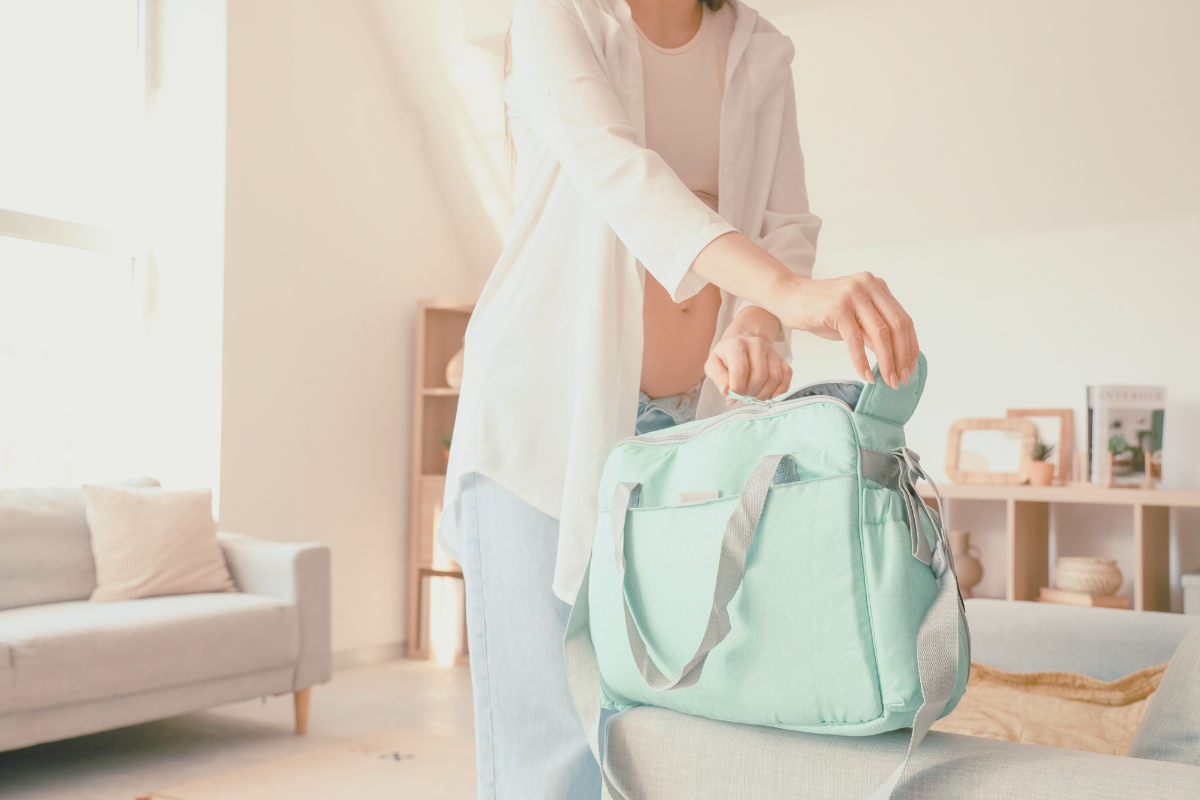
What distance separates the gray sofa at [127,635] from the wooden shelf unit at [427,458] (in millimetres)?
1123

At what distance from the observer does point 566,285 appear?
92 centimetres

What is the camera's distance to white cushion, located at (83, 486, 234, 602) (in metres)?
3.30

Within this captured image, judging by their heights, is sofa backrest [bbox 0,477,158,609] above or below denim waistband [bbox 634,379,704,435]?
below

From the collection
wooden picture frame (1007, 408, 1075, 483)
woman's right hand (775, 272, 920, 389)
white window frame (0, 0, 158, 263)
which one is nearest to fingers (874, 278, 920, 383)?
woman's right hand (775, 272, 920, 389)

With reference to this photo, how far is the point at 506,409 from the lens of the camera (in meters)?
0.89

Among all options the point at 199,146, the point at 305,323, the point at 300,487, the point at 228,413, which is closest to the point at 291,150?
the point at 199,146

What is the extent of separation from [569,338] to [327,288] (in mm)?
3716

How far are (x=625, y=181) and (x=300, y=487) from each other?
3757 mm

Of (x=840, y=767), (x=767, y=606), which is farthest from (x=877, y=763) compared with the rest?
(x=767, y=606)

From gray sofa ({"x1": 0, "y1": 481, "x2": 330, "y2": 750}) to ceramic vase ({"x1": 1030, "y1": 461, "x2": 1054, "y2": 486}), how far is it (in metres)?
2.55

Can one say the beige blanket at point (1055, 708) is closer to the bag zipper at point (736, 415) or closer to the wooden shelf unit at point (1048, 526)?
the bag zipper at point (736, 415)

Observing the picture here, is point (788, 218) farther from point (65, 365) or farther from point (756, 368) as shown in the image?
point (65, 365)

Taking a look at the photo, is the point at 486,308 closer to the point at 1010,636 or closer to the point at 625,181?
the point at 625,181

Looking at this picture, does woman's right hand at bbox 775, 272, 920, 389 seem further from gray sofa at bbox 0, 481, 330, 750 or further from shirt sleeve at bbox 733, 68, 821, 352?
gray sofa at bbox 0, 481, 330, 750
